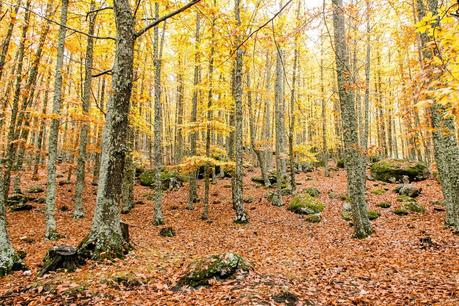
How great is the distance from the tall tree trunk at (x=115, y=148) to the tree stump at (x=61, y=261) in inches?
13.3

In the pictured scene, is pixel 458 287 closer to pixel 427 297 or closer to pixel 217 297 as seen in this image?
pixel 427 297

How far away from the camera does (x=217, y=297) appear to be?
5.06m

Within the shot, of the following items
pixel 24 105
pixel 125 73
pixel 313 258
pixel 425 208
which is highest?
pixel 24 105

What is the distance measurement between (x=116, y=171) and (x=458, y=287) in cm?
760

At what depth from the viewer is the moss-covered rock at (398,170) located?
61.4 feet

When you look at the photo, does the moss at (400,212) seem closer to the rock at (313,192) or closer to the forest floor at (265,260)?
the forest floor at (265,260)

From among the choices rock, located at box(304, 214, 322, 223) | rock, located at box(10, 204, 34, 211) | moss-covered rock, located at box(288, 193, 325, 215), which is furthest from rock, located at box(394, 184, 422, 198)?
rock, located at box(10, 204, 34, 211)

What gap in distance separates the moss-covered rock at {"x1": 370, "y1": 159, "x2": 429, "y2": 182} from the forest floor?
3.66 m

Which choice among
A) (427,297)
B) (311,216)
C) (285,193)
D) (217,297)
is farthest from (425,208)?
(217,297)

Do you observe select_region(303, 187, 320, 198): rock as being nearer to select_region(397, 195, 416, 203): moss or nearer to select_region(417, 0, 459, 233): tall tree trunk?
select_region(397, 195, 416, 203): moss

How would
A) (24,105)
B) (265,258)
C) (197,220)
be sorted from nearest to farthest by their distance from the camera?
(265,258), (24,105), (197,220)

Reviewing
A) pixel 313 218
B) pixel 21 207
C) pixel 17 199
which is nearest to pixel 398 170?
pixel 313 218

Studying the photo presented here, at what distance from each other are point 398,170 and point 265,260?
15.9 metres

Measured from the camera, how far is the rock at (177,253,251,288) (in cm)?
582
